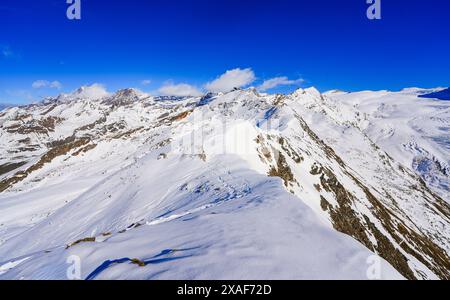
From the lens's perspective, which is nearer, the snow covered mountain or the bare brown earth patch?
the snow covered mountain

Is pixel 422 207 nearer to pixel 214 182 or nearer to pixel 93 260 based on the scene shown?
pixel 214 182
